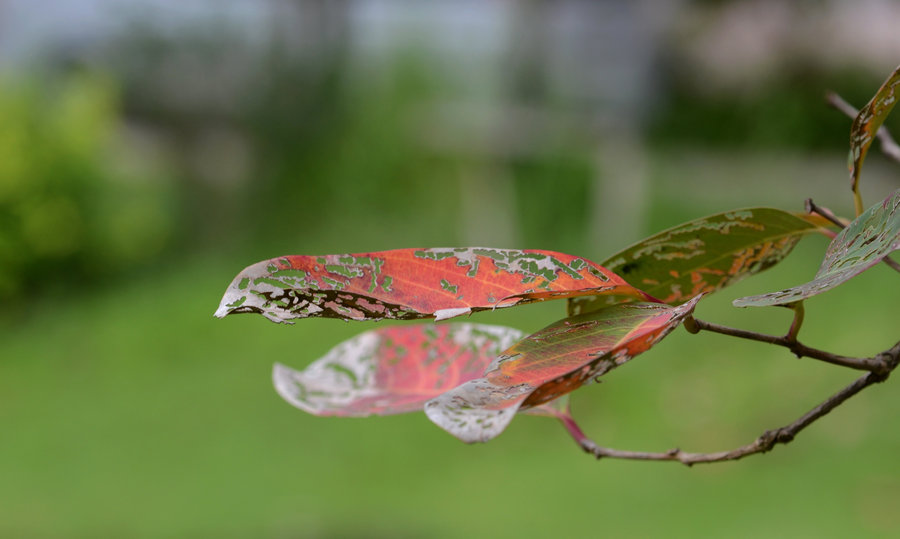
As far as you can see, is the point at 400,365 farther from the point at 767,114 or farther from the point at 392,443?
the point at 767,114

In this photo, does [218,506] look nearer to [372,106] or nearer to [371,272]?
[371,272]

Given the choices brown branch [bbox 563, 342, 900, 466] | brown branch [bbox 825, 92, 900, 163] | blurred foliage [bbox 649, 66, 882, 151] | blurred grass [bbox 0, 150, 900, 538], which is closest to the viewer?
brown branch [bbox 563, 342, 900, 466]

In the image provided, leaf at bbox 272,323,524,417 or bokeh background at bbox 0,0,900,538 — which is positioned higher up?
leaf at bbox 272,323,524,417

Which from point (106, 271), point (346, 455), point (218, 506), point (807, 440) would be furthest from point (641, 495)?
→ point (106, 271)

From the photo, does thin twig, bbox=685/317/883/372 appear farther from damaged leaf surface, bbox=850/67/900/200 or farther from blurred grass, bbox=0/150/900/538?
blurred grass, bbox=0/150/900/538

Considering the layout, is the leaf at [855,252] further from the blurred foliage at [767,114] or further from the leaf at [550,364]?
the blurred foliage at [767,114]

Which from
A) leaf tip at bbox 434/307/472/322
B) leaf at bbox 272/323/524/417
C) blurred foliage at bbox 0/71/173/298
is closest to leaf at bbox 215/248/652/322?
leaf tip at bbox 434/307/472/322

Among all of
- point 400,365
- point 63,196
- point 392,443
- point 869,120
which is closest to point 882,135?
point 869,120

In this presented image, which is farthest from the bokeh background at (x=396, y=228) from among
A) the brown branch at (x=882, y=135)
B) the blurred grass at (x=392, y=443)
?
the brown branch at (x=882, y=135)
